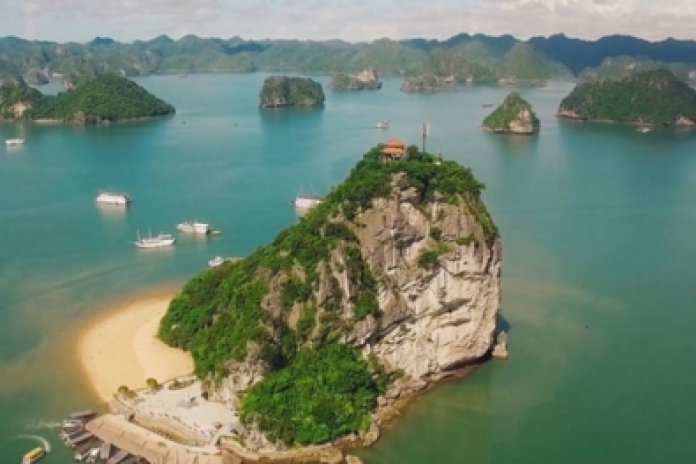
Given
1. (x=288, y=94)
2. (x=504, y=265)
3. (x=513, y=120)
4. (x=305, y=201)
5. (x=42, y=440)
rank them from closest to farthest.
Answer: (x=42, y=440) → (x=504, y=265) → (x=305, y=201) → (x=513, y=120) → (x=288, y=94)

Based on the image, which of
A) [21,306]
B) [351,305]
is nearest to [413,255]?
[351,305]

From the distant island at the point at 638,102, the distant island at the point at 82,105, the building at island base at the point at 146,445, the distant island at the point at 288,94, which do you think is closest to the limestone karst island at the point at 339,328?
the building at island base at the point at 146,445

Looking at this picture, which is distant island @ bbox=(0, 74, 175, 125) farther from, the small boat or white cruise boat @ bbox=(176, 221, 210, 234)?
the small boat

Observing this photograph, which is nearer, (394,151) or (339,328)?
(339,328)

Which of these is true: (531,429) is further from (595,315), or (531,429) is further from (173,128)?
(173,128)

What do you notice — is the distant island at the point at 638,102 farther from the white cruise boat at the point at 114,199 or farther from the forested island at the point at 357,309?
the forested island at the point at 357,309

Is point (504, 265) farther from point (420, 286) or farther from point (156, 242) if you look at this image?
point (156, 242)

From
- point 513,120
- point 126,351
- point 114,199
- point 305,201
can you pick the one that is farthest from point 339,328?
point 513,120
